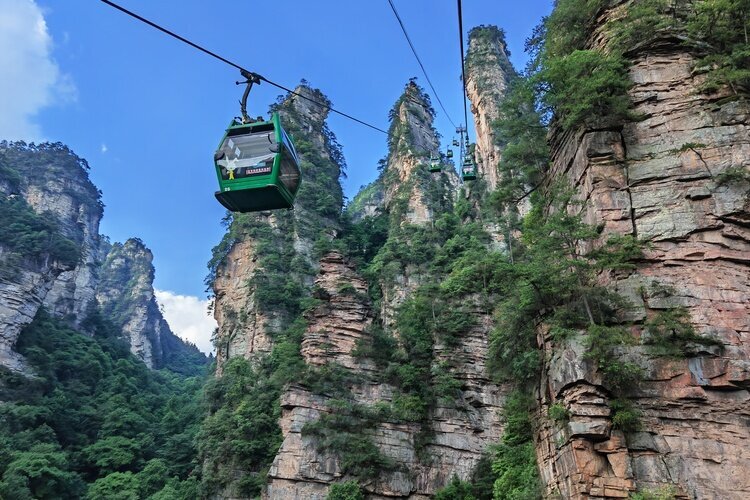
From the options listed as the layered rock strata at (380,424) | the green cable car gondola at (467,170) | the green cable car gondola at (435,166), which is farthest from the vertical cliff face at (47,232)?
the green cable car gondola at (467,170)

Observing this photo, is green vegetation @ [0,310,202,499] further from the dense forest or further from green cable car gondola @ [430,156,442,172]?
green cable car gondola @ [430,156,442,172]

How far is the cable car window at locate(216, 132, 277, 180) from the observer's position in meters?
8.34

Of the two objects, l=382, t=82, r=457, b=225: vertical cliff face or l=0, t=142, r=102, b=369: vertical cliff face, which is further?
l=382, t=82, r=457, b=225: vertical cliff face

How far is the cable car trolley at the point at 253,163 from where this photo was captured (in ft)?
27.2

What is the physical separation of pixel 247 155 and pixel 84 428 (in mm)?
35870

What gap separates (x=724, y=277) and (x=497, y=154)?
3316 centimetres

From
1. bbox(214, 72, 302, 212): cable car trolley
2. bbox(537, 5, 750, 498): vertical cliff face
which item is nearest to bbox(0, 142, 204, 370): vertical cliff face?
bbox(214, 72, 302, 212): cable car trolley

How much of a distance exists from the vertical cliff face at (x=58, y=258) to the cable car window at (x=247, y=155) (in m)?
36.1

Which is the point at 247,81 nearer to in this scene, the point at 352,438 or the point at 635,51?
the point at 635,51

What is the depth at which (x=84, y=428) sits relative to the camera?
3612 cm

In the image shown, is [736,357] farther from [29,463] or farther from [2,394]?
[2,394]

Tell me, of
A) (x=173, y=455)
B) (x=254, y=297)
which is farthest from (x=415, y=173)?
(x=173, y=455)

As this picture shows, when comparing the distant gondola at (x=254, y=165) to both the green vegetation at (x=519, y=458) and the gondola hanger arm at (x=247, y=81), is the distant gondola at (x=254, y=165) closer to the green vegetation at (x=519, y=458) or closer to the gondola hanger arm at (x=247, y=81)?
the gondola hanger arm at (x=247, y=81)

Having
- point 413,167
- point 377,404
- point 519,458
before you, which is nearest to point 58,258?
point 413,167
